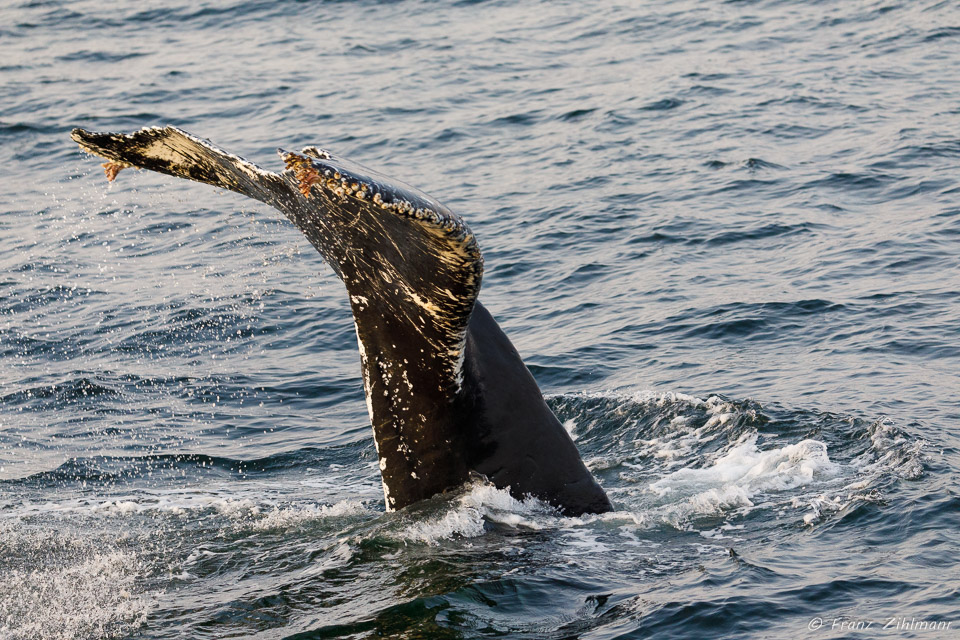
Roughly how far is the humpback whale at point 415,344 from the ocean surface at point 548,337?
0.65 feet

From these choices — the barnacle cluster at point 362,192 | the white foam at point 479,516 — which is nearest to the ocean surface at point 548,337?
the white foam at point 479,516

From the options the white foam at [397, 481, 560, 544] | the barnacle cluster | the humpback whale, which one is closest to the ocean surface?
the white foam at [397, 481, 560, 544]

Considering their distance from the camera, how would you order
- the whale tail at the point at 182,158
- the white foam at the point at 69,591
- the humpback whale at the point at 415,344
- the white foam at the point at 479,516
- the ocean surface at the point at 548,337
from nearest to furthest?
the humpback whale at the point at 415,344 → the whale tail at the point at 182,158 → the white foam at the point at 479,516 → the white foam at the point at 69,591 → the ocean surface at the point at 548,337

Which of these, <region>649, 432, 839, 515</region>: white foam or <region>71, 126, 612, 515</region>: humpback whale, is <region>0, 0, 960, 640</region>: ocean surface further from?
<region>71, 126, 612, 515</region>: humpback whale

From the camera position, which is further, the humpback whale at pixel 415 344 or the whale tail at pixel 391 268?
the humpback whale at pixel 415 344

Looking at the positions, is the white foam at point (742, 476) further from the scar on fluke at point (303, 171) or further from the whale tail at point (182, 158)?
the scar on fluke at point (303, 171)

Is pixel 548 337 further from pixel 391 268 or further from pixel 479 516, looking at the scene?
pixel 391 268

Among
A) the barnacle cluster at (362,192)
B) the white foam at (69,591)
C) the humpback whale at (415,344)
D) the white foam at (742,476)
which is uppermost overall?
the barnacle cluster at (362,192)

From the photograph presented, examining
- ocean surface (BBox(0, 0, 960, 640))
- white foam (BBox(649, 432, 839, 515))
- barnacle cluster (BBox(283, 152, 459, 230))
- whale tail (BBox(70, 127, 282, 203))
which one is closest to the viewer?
barnacle cluster (BBox(283, 152, 459, 230))

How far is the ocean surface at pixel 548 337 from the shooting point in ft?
18.5

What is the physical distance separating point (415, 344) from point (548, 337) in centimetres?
650

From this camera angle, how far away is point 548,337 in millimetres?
11344

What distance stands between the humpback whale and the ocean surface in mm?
199

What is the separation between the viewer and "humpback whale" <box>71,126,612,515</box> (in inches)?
179
